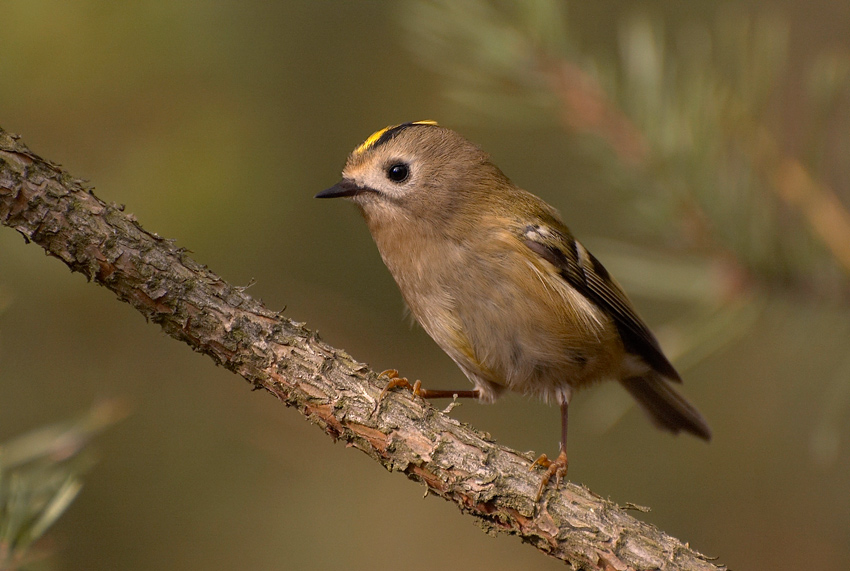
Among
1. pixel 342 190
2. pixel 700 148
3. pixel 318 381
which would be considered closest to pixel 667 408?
pixel 700 148

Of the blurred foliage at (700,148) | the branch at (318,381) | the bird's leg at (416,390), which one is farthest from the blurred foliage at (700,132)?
the branch at (318,381)

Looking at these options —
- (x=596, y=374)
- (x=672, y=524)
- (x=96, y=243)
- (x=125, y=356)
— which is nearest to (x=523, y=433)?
(x=672, y=524)

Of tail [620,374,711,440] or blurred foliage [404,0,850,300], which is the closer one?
blurred foliage [404,0,850,300]

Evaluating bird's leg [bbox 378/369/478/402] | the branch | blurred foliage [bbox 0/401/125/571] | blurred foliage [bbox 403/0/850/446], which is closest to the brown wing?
blurred foliage [bbox 403/0/850/446]

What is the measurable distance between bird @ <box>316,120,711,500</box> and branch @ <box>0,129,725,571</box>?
1.07 feet

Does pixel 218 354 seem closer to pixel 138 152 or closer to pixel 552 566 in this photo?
pixel 138 152

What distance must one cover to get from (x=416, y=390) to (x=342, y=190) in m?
0.58

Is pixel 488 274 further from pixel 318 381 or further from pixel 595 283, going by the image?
pixel 318 381

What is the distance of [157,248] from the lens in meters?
1.18

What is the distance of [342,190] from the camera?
193cm

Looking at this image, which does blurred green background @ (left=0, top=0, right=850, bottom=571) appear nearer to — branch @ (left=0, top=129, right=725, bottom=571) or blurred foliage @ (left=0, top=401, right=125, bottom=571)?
blurred foliage @ (left=0, top=401, right=125, bottom=571)

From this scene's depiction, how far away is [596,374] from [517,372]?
0.27 metres

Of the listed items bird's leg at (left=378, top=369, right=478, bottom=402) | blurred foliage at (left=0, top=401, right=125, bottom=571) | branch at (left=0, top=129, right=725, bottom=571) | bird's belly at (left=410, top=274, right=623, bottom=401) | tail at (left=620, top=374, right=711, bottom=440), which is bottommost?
blurred foliage at (left=0, top=401, right=125, bottom=571)

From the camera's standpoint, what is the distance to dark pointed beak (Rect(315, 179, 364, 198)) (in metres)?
1.89
